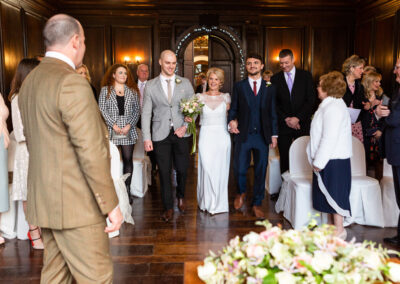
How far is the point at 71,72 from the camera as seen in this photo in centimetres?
202

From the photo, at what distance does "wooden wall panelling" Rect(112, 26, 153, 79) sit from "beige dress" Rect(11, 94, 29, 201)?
7617mm

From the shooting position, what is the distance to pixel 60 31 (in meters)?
2.04

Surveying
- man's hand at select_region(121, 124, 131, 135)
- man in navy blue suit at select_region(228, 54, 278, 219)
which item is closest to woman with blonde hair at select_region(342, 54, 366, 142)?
man in navy blue suit at select_region(228, 54, 278, 219)

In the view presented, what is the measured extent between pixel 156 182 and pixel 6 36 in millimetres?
4208

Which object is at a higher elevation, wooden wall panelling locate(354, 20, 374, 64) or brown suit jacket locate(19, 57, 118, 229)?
wooden wall panelling locate(354, 20, 374, 64)

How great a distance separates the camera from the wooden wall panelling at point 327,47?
1149 cm

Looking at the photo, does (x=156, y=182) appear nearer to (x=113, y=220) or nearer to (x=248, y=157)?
(x=248, y=157)

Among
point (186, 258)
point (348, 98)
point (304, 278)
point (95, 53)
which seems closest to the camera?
point (304, 278)

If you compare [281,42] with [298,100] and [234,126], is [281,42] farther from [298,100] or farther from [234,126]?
[234,126]

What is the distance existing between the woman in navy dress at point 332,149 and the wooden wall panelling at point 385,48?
5879mm

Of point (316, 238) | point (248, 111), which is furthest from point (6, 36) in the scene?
point (316, 238)

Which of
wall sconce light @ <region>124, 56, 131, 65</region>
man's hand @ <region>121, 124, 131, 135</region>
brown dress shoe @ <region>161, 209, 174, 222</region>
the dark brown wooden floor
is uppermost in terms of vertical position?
A: wall sconce light @ <region>124, 56, 131, 65</region>

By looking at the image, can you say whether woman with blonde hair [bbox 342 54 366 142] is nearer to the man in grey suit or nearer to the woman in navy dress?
the woman in navy dress

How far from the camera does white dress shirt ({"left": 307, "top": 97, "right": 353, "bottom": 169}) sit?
383 cm
